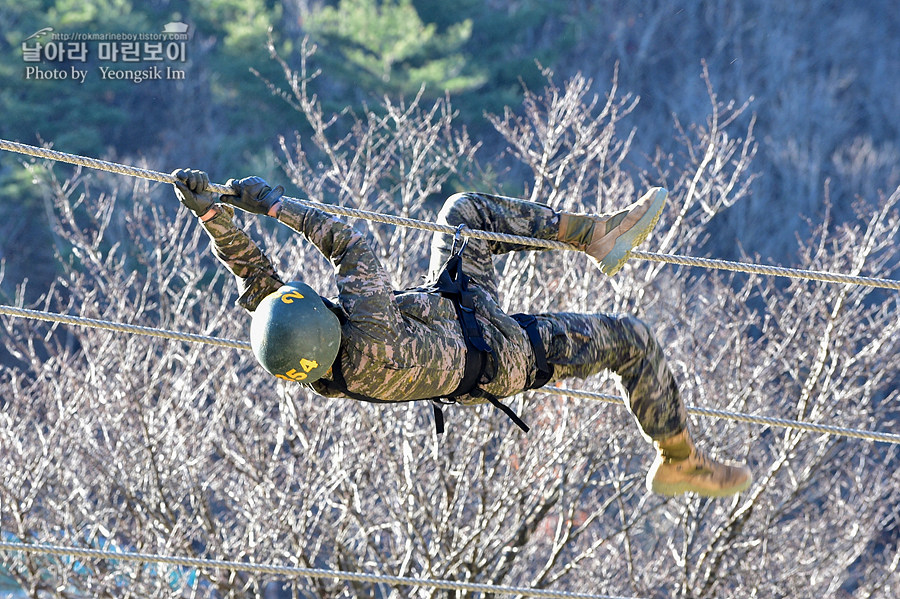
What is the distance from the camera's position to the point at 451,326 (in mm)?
4270

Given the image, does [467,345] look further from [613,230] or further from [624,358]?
[613,230]

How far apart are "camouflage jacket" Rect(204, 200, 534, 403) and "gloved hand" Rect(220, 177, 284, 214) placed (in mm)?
46

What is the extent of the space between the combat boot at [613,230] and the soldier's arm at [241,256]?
1.23 metres

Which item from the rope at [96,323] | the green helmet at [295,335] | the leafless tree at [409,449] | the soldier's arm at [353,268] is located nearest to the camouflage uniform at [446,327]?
the soldier's arm at [353,268]

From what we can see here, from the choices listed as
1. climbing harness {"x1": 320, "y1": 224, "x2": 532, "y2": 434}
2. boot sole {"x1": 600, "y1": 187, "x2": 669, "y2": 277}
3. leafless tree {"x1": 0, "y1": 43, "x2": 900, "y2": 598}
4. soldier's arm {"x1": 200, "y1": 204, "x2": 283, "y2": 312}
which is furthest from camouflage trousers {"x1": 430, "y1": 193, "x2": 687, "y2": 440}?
leafless tree {"x1": 0, "y1": 43, "x2": 900, "y2": 598}

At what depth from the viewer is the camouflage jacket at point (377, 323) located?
13.1ft

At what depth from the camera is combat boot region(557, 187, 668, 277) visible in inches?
179

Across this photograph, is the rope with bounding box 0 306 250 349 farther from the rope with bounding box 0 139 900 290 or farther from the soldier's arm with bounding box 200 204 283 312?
the rope with bounding box 0 139 900 290

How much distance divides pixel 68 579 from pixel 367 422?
3034mm

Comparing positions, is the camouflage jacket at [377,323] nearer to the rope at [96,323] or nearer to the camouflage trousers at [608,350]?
the camouflage trousers at [608,350]

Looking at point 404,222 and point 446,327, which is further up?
point 404,222

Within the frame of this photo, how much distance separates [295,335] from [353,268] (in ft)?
1.14

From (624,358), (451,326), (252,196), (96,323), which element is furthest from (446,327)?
(96,323)

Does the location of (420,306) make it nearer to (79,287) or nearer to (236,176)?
(79,287)
